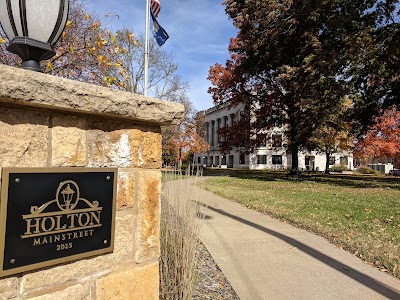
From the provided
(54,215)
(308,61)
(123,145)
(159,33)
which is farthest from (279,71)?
(54,215)

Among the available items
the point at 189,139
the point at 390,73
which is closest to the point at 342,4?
the point at 390,73

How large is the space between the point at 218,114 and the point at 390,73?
5623cm

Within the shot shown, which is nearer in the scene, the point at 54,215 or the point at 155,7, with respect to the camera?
the point at 54,215

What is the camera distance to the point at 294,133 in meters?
19.8

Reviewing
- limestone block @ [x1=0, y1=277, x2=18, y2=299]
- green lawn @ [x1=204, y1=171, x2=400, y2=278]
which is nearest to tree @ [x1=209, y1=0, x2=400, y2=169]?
green lawn @ [x1=204, y1=171, x2=400, y2=278]

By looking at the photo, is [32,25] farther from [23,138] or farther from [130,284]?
[130,284]

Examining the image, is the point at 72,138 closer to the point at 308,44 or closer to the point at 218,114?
the point at 308,44

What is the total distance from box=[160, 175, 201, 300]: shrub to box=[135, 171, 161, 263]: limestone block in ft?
2.80

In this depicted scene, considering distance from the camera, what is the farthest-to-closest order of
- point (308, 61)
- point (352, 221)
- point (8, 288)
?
point (308, 61) < point (352, 221) < point (8, 288)

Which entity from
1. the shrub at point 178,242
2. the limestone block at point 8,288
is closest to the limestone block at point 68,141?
the limestone block at point 8,288

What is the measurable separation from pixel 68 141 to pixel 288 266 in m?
3.31

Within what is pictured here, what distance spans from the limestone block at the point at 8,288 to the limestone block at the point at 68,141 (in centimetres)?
60

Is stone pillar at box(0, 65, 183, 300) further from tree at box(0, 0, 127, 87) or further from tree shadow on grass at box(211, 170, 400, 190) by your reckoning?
tree shadow on grass at box(211, 170, 400, 190)

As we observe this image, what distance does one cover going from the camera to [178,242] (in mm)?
3076
